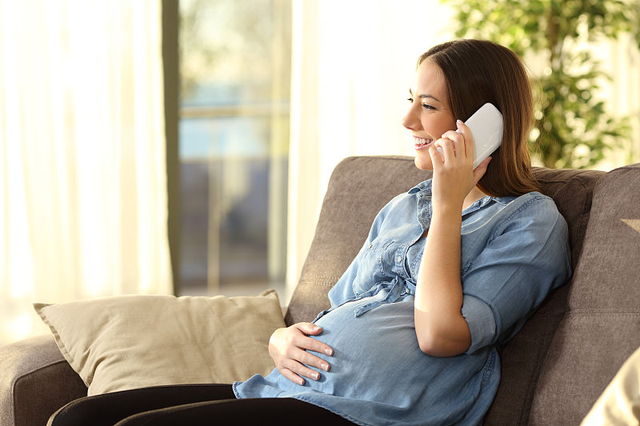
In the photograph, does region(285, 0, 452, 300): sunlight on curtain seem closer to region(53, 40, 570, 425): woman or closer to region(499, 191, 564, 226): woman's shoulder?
region(53, 40, 570, 425): woman

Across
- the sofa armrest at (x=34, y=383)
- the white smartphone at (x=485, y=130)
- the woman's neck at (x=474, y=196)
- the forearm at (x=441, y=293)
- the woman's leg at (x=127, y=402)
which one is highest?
the white smartphone at (x=485, y=130)

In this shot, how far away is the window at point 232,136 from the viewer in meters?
3.77

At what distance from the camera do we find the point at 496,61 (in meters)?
1.44

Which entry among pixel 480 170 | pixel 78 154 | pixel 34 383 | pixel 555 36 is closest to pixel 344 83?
pixel 555 36

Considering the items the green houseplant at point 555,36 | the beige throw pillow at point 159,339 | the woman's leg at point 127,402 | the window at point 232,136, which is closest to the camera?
the woman's leg at point 127,402

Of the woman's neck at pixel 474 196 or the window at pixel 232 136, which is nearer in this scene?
the woman's neck at pixel 474 196

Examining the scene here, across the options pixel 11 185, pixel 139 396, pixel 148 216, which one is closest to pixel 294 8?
pixel 148 216

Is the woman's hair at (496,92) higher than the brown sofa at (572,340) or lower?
higher

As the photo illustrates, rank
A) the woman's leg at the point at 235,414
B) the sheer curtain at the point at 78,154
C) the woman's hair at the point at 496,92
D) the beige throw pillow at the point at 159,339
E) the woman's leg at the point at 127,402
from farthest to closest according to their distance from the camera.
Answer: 1. the sheer curtain at the point at 78,154
2. the beige throw pillow at the point at 159,339
3. the woman's hair at the point at 496,92
4. the woman's leg at the point at 127,402
5. the woman's leg at the point at 235,414

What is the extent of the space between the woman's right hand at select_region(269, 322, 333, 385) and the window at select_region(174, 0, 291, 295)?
2.35m

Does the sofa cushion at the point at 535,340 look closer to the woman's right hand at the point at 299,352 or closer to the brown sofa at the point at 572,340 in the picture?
the brown sofa at the point at 572,340

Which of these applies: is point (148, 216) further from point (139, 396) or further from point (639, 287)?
point (639, 287)

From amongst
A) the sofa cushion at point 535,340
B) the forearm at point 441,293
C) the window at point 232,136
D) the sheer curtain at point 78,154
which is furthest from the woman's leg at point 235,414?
the window at point 232,136

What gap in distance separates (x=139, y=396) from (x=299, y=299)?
1.95 ft
